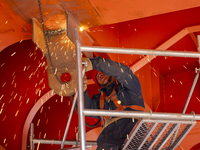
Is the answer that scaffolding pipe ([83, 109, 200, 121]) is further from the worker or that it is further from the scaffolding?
the worker

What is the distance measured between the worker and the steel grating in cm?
31

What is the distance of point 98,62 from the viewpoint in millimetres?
2662

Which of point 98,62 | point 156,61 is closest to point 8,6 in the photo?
point 98,62

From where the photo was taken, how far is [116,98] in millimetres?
3062

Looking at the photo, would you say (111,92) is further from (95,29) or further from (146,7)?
(95,29)

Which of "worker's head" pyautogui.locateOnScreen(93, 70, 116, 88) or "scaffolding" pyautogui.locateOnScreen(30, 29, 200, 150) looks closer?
"scaffolding" pyautogui.locateOnScreen(30, 29, 200, 150)

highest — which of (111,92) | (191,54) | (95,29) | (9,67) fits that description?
(95,29)

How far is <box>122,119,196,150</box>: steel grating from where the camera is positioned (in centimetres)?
199

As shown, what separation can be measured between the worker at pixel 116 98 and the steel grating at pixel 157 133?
313 millimetres

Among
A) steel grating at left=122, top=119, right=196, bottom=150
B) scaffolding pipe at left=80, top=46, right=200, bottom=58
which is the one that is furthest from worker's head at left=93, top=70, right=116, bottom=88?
scaffolding pipe at left=80, top=46, right=200, bottom=58

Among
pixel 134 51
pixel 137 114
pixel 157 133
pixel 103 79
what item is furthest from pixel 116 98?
pixel 137 114

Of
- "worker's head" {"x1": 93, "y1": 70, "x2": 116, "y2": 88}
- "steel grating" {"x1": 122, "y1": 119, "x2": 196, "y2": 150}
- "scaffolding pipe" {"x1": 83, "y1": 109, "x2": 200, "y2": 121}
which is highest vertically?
"worker's head" {"x1": 93, "y1": 70, "x2": 116, "y2": 88}

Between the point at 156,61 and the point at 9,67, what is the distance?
359 cm

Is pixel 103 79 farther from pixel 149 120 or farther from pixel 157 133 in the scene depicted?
pixel 149 120
